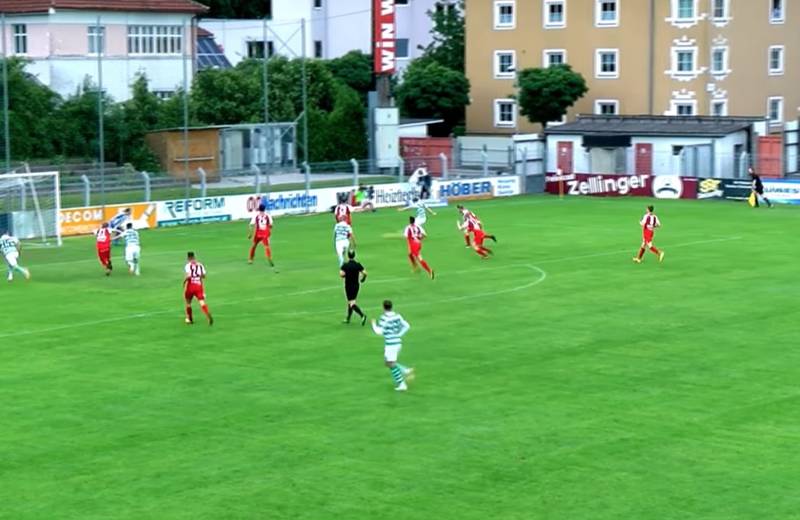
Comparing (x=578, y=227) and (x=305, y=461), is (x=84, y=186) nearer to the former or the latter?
(x=578, y=227)

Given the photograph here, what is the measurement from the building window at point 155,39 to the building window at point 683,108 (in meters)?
29.2

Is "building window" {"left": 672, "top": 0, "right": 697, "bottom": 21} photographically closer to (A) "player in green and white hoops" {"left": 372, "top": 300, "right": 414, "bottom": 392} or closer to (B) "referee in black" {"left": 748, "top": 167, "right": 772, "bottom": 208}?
(B) "referee in black" {"left": 748, "top": 167, "right": 772, "bottom": 208}

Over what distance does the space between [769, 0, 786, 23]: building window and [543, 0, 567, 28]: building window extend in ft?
41.1

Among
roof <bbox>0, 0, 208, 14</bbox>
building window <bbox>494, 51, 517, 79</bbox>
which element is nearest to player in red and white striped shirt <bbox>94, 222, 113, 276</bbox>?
roof <bbox>0, 0, 208, 14</bbox>

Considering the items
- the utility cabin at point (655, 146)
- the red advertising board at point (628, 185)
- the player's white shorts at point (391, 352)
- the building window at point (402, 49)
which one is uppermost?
the building window at point (402, 49)

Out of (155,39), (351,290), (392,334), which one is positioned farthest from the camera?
(155,39)

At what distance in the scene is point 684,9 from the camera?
275 ft

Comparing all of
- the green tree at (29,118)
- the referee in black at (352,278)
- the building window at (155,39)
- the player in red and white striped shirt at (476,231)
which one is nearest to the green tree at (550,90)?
the building window at (155,39)

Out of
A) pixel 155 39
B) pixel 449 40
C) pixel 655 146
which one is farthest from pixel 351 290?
pixel 449 40

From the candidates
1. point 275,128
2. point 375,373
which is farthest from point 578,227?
point 375,373

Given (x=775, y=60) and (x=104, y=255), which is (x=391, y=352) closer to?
(x=104, y=255)

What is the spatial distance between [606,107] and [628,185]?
17304 millimetres

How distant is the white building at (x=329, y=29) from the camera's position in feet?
342

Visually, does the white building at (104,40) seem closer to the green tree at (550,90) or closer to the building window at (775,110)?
the green tree at (550,90)
